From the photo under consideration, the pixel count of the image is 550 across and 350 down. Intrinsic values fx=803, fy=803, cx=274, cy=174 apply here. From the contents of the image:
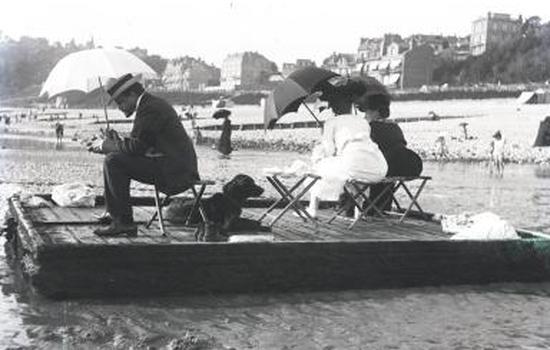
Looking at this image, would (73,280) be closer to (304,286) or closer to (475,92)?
(304,286)

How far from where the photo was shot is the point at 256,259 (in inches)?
297

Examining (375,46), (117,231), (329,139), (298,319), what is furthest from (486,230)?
(375,46)

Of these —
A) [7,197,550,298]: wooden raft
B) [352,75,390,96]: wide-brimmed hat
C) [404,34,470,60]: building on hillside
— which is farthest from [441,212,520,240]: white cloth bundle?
[404,34,470,60]: building on hillside

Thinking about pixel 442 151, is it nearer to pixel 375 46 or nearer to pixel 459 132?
pixel 459 132

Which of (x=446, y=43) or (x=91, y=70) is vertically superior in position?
(x=446, y=43)

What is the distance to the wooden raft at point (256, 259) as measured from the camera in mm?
6953

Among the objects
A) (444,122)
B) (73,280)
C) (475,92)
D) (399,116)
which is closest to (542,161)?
(444,122)

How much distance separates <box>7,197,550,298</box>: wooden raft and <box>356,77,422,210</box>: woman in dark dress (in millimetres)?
784

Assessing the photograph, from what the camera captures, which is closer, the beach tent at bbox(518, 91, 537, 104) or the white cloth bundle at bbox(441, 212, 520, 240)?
the white cloth bundle at bbox(441, 212, 520, 240)

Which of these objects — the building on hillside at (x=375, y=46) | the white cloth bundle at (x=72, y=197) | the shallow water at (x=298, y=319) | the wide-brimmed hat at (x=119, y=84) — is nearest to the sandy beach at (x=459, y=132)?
the white cloth bundle at (x=72, y=197)

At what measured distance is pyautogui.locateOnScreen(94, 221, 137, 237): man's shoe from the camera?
7707 millimetres

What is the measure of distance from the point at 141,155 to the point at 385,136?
3.60 m

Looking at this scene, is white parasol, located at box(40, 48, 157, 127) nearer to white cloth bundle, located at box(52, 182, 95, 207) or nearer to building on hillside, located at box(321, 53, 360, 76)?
white cloth bundle, located at box(52, 182, 95, 207)

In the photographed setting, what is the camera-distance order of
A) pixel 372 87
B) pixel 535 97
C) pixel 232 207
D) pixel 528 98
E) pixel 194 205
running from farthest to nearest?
pixel 528 98
pixel 535 97
pixel 372 87
pixel 194 205
pixel 232 207
